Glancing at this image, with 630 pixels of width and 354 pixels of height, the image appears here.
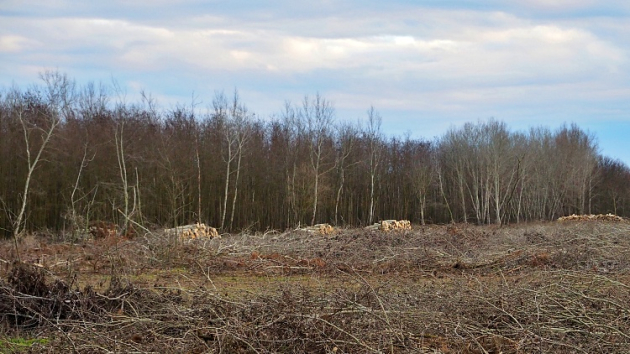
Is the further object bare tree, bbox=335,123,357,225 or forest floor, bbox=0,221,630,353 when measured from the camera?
bare tree, bbox=335,123,357,225

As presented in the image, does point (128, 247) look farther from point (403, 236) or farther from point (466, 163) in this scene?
point (466, 163)

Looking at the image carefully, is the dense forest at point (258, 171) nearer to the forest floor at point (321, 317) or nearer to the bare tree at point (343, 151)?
the bare tree at point (343, 151)

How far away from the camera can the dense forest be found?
37.4 metres

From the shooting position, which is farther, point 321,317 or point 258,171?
point 258,171

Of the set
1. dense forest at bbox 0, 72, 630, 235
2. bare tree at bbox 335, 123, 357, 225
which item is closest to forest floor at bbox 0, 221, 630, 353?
dense forest at bbox 0, 72, 630, 235

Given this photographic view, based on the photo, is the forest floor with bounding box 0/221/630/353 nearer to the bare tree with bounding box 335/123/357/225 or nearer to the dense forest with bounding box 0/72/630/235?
the dense forest with bounding box 0/72/630/235

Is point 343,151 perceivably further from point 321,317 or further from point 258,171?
point 321,317

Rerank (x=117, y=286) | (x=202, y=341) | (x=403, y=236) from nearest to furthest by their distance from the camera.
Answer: (x=202, y=341), (x=117, y=286), (x=403, y=236)

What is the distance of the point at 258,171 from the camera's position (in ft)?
157

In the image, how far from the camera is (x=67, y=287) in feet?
29.3

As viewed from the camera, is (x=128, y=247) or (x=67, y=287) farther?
(x=128, y=247)

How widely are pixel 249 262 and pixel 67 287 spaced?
7.63 meters

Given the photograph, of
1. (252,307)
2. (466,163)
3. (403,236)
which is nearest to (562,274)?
(252,307)

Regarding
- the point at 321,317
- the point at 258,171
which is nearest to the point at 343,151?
the point at 258,171
